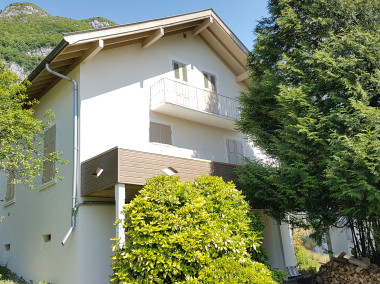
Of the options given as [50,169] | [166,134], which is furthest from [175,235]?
[50,169]

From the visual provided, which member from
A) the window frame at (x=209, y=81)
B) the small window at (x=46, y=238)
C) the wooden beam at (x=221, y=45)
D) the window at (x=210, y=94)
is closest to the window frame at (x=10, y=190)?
the small window at (x=46, y=238)

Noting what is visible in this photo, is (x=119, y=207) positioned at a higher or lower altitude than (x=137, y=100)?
lower

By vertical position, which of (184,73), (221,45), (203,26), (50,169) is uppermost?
(203,26)

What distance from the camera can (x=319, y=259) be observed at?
1789 cm

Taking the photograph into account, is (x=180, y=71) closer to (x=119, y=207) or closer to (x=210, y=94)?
(x=210, y=94)

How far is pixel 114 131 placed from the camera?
433 inches

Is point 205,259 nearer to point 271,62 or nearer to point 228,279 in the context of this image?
point 228,279

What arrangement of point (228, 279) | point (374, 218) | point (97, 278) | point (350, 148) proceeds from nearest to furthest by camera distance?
point (228, 279) < point (350, 148) < point (374, 218) < point (97, 278)

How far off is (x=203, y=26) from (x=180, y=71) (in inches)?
95.5

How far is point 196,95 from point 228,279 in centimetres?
846

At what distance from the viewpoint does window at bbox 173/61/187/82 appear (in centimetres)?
1371

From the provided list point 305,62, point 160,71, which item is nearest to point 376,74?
point 305,62

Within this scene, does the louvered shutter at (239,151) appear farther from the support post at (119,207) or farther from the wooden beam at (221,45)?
the support post at (119,207)

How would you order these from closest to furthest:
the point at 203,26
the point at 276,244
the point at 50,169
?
1. the point at 50,169
2. the point at 276,244
3. the point at 203,26
